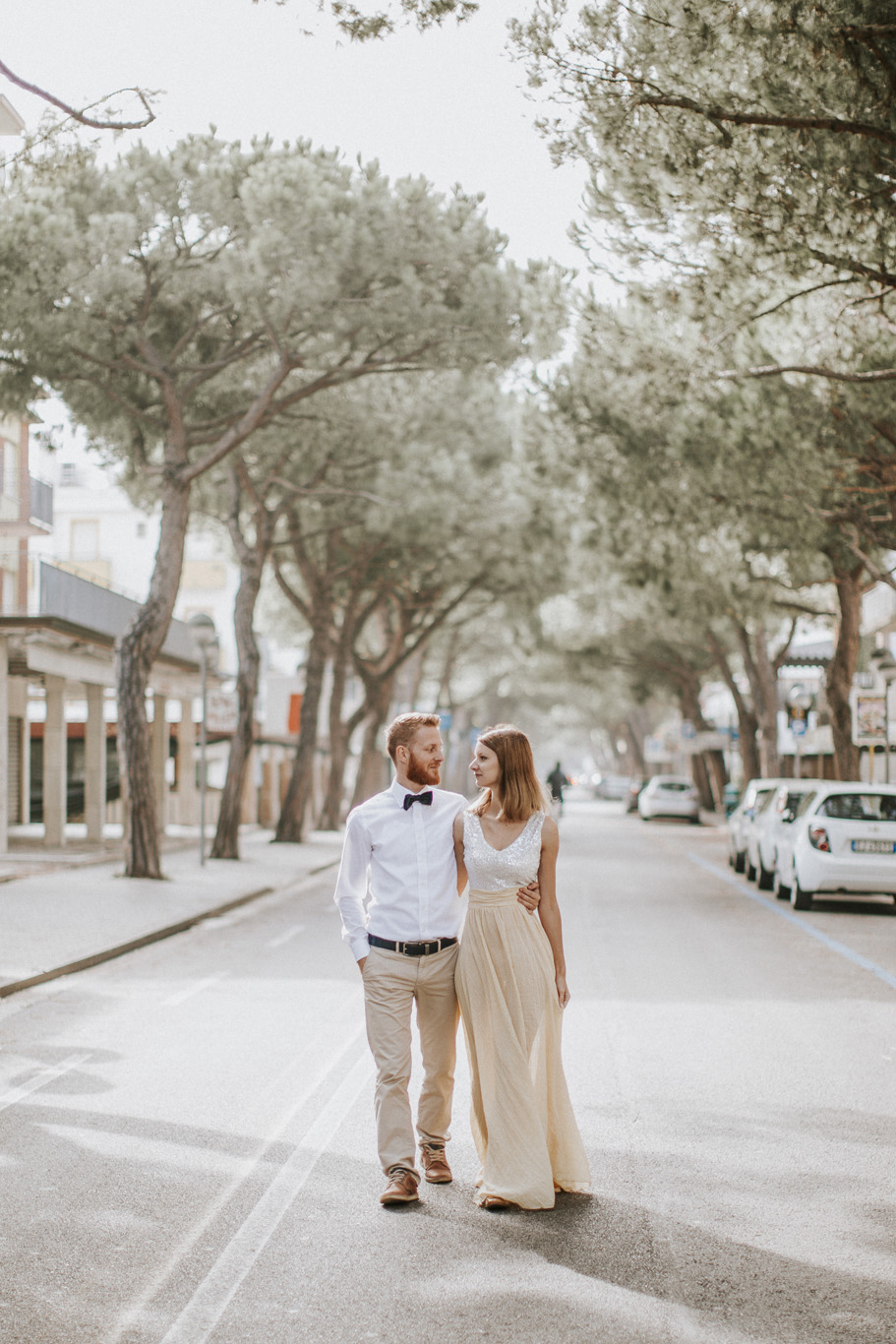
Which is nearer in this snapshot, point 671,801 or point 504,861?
point 504,861

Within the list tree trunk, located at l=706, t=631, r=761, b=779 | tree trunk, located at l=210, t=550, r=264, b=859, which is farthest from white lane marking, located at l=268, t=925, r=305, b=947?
tree trunk, located at l=706, t=631, r=761, b=779

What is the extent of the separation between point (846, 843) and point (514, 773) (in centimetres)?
1250

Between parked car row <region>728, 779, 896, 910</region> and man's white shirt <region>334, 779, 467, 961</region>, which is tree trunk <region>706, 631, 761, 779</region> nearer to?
parked car row <region>728, 779, 896, 910</region>

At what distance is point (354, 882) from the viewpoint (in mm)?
5520

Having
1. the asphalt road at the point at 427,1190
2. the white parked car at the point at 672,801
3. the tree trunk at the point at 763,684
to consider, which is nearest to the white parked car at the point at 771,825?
the asphalt road at the point at 427,1190

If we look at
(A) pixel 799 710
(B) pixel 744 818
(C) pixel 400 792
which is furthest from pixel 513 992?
(A) pixel 799 710

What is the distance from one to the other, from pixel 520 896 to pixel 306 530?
28.7m

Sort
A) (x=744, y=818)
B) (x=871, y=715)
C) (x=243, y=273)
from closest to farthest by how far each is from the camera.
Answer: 1. (x=243, y=273)
2. (x=744, y=818)
3. (x=871, y=715)

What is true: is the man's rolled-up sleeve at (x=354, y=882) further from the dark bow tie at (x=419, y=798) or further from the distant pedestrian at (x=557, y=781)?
the distant pedestrian at (x=557, y=781)

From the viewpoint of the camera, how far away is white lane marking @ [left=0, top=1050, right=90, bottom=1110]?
7246 mm

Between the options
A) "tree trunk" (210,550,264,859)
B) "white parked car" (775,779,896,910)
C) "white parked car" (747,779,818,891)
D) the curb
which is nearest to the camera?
Result: the curb

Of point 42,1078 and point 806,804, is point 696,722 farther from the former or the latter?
point 42,1078

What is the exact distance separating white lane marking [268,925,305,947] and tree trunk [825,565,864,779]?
48.2 feet

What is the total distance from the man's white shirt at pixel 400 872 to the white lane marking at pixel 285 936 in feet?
28.7
